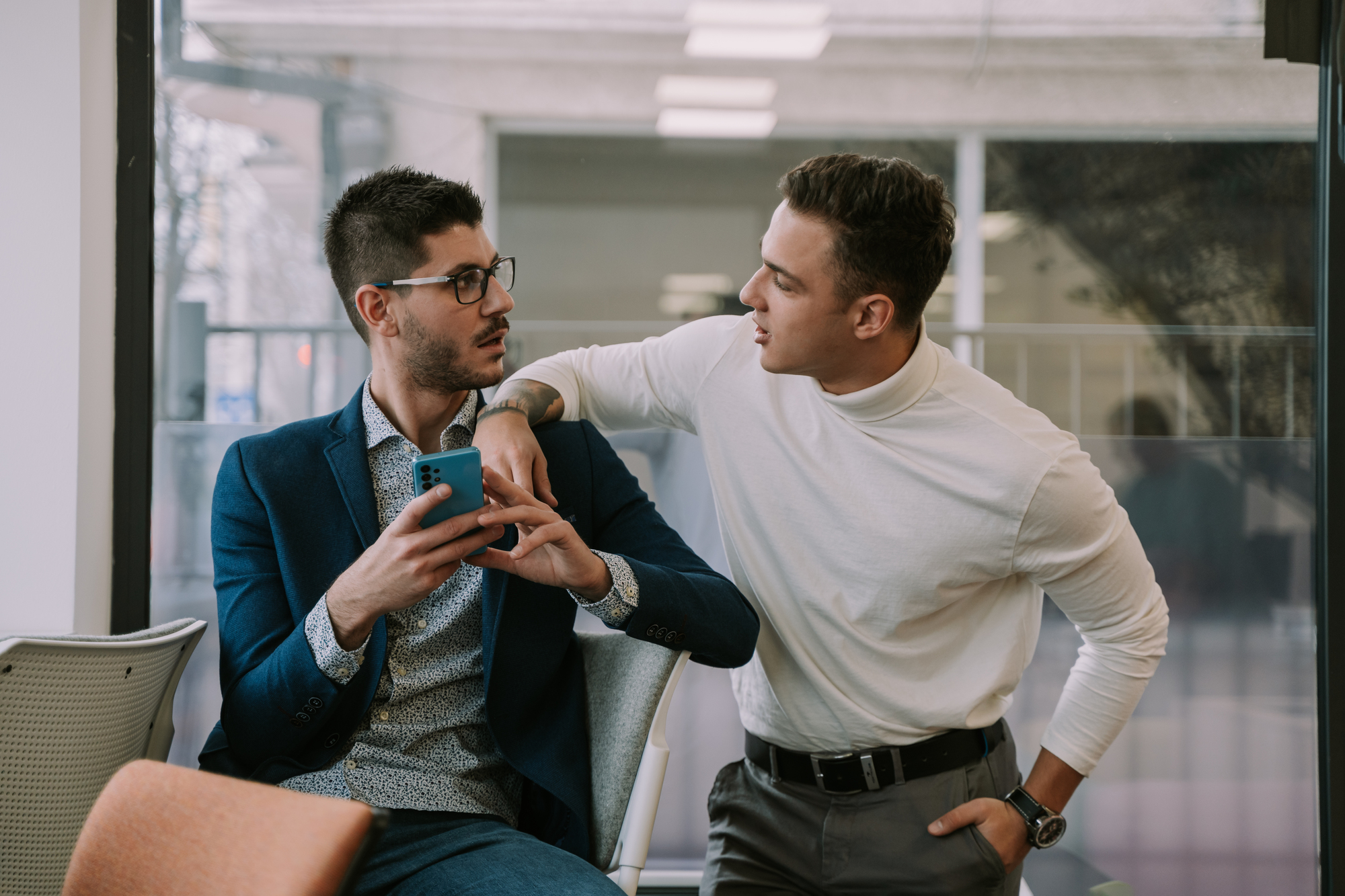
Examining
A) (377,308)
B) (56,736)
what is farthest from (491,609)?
(56,736)

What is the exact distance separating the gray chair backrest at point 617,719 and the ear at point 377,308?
655 millimetres

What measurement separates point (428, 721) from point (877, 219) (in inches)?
43.3

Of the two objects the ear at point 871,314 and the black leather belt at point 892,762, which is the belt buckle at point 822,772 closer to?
the black leather belt at point 892,762

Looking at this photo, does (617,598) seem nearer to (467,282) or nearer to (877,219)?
(467,282)

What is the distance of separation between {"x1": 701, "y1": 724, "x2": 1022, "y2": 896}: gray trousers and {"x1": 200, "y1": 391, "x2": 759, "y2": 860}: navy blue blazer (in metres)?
0.32

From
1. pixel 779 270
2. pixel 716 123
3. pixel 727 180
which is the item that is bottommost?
pixel 779 270

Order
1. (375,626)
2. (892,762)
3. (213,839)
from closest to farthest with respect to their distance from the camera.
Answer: (213,839) < (375,626) < (892,762)

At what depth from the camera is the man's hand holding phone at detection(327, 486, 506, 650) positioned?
4.09 feet

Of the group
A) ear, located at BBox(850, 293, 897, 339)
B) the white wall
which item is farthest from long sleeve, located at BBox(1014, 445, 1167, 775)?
the white wall

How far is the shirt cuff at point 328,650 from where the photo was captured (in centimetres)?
135

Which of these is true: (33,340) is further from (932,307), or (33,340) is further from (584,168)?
(932,307)

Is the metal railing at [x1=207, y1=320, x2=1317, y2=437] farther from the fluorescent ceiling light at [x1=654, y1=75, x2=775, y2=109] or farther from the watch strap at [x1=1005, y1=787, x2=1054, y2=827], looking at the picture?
the watch strap at [x1=1005, y1=787, x2=1054, y2=827]

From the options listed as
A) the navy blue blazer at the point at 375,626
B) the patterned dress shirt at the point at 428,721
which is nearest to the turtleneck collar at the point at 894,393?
the navy blue blazer at the point at 375,626

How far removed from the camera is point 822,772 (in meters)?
1.59
